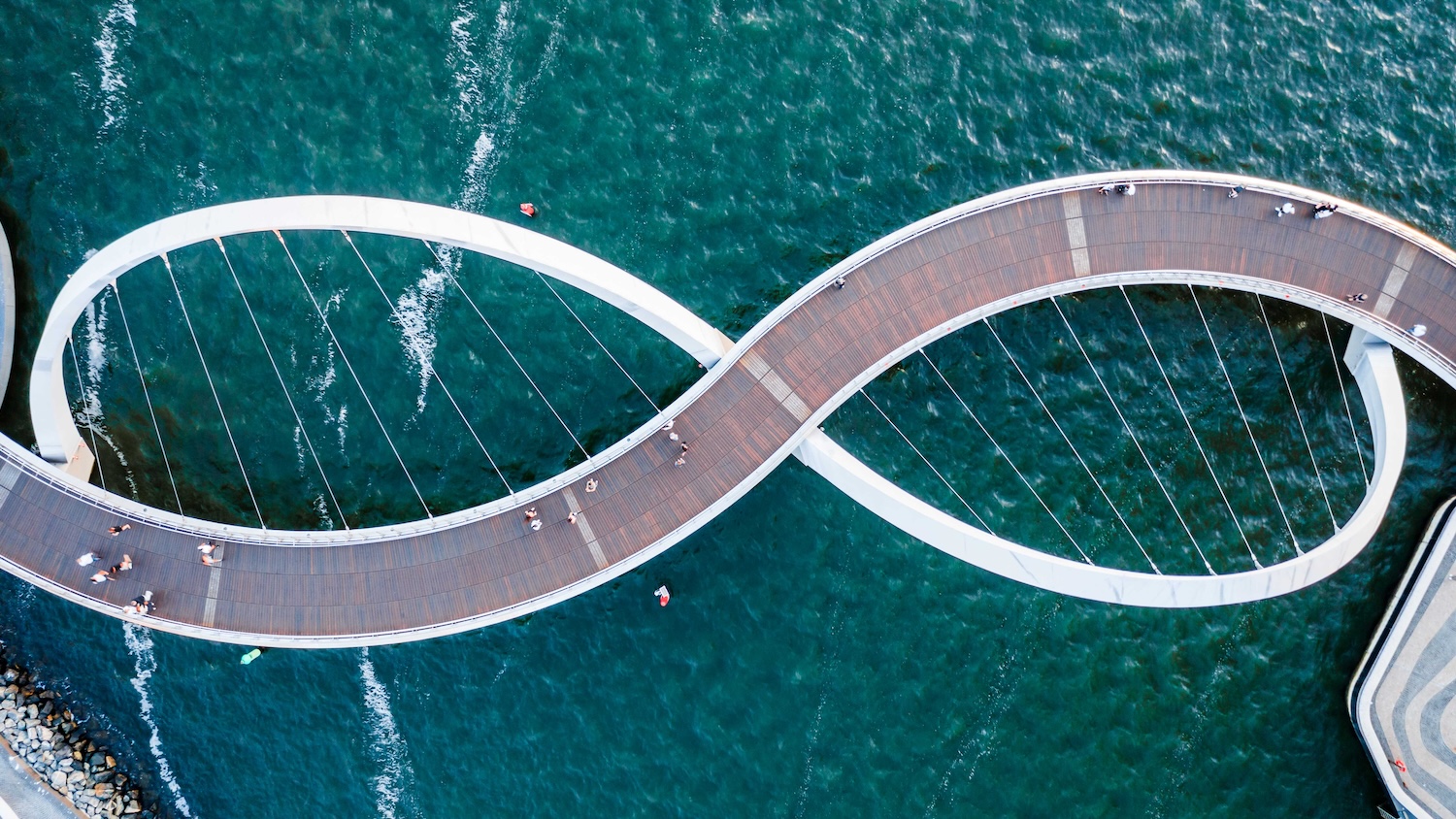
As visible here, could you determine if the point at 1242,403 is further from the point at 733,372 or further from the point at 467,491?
the point at 467,491

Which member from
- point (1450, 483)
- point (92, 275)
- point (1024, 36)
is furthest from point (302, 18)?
point (1450, 483)

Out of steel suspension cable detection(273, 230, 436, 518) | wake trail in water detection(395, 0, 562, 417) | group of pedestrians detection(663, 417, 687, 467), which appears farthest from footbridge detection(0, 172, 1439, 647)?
wake trail in water detection(395, 0, 562, 417)

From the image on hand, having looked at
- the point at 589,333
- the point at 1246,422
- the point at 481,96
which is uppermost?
the point at 481,96

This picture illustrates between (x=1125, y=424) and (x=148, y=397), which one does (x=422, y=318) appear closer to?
(x=148, y=397)

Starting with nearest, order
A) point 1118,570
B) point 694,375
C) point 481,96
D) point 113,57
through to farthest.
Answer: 1. point 1118,570
2. point 113,57
3. point 481,96
4. point 694,375

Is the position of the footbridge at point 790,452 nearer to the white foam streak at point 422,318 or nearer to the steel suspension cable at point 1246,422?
the steel suspension cable at point 1246,422

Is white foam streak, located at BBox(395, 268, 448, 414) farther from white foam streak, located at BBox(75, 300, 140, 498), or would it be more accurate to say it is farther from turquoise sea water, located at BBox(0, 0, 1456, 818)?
white foam streak, located at BBox(75, 300, 140, 498)

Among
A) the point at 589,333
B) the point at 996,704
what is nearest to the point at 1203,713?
the point at 996,704
